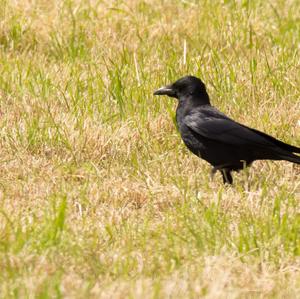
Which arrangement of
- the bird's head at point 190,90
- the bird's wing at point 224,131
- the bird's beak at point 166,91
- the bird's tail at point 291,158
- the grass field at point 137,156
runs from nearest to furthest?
the grass field at point 137,156 → the bird's tail at point 291,158 → the bird's wing at point 224,131 → the bird's head at point 190,90 → the bird's beak at point 166,91

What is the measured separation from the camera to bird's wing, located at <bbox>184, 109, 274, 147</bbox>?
232 inches

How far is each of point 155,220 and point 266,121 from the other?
1724 millimetres

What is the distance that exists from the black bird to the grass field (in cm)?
11

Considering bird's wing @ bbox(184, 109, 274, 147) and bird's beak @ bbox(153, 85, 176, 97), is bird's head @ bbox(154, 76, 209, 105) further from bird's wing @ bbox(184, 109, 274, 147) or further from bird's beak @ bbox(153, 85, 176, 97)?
bird's wing @ bbox(184, 109, 274, 147)

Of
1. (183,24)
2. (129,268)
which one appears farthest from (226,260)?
(183,24)

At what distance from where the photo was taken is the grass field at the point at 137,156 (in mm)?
4371

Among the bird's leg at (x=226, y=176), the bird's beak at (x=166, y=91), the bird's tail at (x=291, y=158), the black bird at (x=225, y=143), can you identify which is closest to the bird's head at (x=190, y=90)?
the bird's beak at (x=166, y=91)

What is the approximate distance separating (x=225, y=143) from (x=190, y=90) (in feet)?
1.88

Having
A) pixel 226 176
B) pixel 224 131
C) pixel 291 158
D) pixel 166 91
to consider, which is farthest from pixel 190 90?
pixel 291 158

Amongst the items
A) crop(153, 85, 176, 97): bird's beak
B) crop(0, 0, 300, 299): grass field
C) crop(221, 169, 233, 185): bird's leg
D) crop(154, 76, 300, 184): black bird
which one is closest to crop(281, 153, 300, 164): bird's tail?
crop(154, 76, 300, 184): black bird

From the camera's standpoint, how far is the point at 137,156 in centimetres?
629

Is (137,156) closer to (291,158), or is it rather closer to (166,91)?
(166,91)

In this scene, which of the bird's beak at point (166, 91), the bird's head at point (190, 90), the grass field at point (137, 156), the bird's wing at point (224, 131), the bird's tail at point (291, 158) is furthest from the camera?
the bird's beak at point (166, 91)

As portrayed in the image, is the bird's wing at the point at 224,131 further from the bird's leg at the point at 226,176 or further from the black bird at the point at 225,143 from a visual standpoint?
the bird's leg at the point at 226,176
